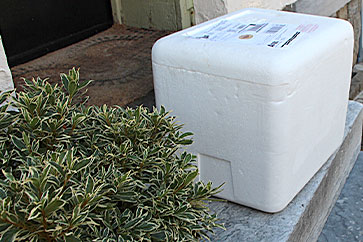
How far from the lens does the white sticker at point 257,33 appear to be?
170 centimetres

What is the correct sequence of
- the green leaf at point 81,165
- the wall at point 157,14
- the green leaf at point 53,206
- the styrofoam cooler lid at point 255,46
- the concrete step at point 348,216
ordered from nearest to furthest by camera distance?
the green leaf at point 53,206 < the green leaf at point 81,165 < the styrofoam cooler lid at point 255,46 < the concrete step at point 348,216 < the wall at point 157,14

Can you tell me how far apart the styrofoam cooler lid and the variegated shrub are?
1.10ft

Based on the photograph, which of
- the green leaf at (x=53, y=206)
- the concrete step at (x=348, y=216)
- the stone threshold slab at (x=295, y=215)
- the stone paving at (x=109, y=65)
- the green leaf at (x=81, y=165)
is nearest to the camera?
the green leaf at (x=53, y=206)

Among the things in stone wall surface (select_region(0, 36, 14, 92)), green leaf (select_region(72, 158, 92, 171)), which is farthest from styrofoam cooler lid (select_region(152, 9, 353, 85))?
green leaf (select_region(72, 158, 92, 171))

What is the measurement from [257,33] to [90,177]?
99 centimetres

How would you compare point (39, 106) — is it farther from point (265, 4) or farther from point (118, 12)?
point (118, 12)

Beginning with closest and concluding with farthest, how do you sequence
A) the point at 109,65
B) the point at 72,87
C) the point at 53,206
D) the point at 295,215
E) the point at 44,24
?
1. the point at 53,206
2. the point at 72,87
3. the point at 295,215
4. the point at 109,65
5. the point at 44,24

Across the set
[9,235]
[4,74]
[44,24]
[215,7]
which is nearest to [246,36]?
[215,7]

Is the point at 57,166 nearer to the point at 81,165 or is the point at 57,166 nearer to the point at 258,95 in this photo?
the point at 81,165

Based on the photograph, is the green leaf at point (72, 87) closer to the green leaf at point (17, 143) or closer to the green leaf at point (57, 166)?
the green leaf at point (17, 143)

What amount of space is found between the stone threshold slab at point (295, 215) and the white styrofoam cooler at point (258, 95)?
5 cm

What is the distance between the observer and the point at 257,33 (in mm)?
1805

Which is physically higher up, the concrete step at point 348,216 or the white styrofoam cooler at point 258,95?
the white styrofoam cooler at point 258,95

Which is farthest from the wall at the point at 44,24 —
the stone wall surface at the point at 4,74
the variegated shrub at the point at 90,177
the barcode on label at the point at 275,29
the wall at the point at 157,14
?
the barcode on label at the point at 275,29
